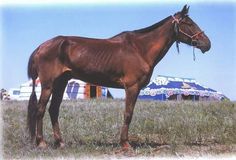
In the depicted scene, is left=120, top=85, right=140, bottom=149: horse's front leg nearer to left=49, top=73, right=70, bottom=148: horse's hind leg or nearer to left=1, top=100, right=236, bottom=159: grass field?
left=1, top=100, right=236, bottom=159: grass field

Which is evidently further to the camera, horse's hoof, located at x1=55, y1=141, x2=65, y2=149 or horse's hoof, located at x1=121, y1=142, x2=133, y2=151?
horse's hoof, located at x1=55, y1=141, x2=65, y2=149

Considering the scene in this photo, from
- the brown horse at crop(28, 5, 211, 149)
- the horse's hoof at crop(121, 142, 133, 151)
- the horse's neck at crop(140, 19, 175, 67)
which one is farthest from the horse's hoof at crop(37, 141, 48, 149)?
the horse's neck at crop(140, 19, 175, 67)

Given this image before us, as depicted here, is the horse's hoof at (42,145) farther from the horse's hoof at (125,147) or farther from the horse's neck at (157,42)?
the horse's neck at (157,42)

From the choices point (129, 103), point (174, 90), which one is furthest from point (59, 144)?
point (174, 90)

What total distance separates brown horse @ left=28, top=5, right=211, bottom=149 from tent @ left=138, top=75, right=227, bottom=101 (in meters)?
30.8

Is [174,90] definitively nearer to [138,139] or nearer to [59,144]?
[138,139]

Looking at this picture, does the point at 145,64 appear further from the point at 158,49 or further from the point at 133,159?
the point at 133,159

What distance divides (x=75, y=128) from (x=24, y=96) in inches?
1297

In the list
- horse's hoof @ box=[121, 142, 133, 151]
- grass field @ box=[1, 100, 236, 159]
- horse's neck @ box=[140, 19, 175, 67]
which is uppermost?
horse's neck @ box=[140, 19, 175, 67]

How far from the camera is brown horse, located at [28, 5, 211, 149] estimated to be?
8.48 meters

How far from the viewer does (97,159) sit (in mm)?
7336

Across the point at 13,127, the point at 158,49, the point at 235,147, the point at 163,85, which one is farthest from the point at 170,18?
the point at 163,85

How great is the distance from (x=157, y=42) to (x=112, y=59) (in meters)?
1.03

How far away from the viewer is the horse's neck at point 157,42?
8742 millimetres
